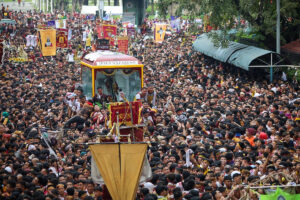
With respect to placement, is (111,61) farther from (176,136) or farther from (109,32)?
(109,32)

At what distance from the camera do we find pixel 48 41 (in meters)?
28.9

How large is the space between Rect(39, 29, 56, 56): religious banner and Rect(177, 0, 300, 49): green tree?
24.9 feet

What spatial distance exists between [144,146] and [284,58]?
50.7 feet

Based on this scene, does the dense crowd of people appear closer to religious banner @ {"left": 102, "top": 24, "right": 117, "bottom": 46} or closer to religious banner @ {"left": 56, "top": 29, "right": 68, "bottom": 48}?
religious banner @ {"left": 56, "top": 29, "right": 68, "bottom": 48}

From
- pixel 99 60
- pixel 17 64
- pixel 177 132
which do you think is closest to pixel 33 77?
pixel 17 64

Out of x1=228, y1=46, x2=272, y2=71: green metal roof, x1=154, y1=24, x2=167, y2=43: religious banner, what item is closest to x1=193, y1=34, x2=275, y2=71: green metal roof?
x1=228, y1=46, x2=272, y2=71: green metal roof

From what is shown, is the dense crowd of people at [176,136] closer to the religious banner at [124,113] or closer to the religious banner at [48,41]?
the religious banner at [124,113]

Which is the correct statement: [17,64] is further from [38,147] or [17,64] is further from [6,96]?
[38,147]

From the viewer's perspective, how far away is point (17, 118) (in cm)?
1694

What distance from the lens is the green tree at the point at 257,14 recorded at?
2371 cm

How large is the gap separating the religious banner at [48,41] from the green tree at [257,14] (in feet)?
24.9

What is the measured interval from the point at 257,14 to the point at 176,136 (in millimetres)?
13294

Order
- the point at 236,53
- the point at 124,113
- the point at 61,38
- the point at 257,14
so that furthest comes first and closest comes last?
the point at 61,38
the point at 257,14
the point at 236,53
the point at 124,113

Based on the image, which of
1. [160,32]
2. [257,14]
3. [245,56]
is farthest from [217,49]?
[160,32]
